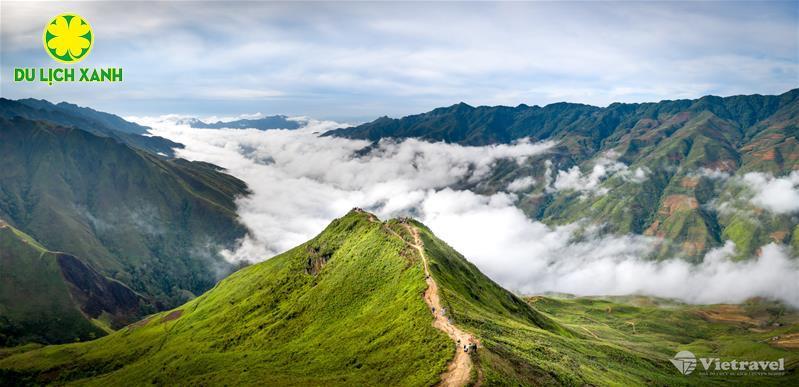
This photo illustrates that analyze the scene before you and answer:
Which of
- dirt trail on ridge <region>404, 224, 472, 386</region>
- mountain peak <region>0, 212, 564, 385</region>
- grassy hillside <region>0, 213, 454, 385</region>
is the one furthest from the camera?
grassy hillside <region>0, 213, 454, 385</region>

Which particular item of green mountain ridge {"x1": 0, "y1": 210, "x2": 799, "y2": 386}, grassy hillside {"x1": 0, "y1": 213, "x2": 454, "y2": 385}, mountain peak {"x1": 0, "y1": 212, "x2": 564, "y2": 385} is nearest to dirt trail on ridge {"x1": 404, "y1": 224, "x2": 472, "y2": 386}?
mountain peak {"x1": 0, "y1": 212, "x2": 564, "y2": 385}

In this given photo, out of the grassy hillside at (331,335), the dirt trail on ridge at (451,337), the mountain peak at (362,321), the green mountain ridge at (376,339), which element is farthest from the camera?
the grassy hillside at (331,335)

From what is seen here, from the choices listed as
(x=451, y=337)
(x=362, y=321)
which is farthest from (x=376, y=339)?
(x=451, y=337)

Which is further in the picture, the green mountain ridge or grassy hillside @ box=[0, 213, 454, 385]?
grassy hillside @ box=[0, 213, 454, 385]

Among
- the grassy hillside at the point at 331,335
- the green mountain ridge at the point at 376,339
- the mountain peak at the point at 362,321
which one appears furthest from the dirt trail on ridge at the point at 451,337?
the grassy hillside at the point at 331,335

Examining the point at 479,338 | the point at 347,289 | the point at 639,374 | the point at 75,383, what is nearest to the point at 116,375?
the point at 75,383

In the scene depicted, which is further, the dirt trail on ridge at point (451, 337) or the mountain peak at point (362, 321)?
the mountain peak at point (362, 321)

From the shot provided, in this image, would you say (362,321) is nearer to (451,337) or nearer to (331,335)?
(331,335)

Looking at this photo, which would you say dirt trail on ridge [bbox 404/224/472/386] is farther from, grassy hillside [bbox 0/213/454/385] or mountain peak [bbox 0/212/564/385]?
grassy hillside [bbox 0/213/454/385]

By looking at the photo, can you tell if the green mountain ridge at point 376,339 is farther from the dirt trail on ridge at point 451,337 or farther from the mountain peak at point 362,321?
the dirt trail on ridge at point 451,337

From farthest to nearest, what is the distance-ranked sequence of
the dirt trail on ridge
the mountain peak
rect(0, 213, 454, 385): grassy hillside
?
rect(0, 213, 454, 385): grassy hillside < the mountain peak < the dirt trail on ridge

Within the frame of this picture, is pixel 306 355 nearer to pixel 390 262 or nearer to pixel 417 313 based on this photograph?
pixel 417 313
